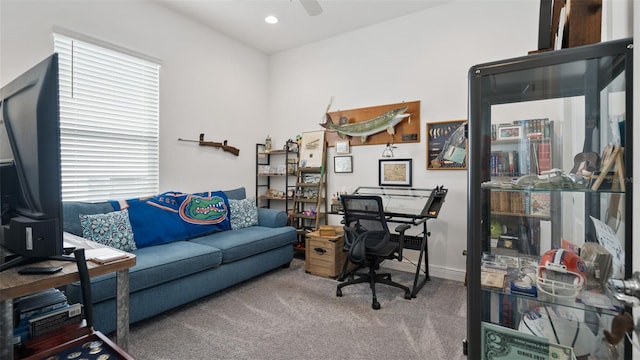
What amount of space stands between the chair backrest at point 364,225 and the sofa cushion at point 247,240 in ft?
3.05

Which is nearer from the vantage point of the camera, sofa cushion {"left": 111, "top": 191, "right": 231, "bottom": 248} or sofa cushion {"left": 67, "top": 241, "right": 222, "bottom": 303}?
sofa cushion {"left": 67, "top": 241, "right": 222, "bottom": 303}

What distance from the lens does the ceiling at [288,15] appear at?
126 inches

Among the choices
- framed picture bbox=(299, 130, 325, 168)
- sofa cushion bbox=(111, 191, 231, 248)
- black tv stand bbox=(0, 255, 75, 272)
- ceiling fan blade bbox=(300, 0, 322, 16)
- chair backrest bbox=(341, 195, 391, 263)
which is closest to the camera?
black tv stand bbox=(0, 255, 75, 272)

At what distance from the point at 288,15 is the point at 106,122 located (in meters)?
2.26

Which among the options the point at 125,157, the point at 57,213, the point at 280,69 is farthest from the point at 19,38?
the point at 280,69

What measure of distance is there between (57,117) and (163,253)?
6.11 ft

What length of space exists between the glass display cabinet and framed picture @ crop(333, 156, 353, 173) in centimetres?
279

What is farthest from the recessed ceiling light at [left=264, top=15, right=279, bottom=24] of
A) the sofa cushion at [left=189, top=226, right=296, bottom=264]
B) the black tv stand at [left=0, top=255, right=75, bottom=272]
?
the black tv stand at [left=0, top=255, right=75, bottom=272]

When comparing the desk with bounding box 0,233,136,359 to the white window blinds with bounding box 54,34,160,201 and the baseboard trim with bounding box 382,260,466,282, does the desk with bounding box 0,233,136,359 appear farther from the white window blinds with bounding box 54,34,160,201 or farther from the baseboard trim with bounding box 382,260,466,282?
the baseboard trim with bounding box 382,260,466,282

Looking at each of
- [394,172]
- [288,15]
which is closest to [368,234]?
[394,172]

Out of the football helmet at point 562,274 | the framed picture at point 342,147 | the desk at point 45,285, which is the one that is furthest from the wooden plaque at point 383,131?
the desk at point 45,285

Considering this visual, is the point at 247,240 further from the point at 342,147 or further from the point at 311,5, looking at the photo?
the point at 311,5

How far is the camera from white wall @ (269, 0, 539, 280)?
2.97m

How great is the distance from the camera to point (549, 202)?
1.00 metres
